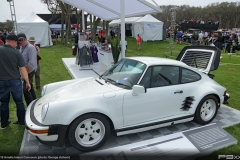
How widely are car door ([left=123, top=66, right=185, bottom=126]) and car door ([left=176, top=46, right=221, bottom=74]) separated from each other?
136 centimetres

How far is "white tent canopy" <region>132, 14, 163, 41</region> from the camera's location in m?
25.0

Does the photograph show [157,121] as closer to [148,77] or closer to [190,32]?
[148,77]

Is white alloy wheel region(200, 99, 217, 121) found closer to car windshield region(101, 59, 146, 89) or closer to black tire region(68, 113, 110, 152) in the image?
car windshield region(101, 59, 146, 89)

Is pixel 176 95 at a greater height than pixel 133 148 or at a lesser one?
greater

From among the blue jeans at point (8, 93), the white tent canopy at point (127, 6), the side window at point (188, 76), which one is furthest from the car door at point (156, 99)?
the white tent canopy at point (127, 6)

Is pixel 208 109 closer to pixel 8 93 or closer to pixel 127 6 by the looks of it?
pixel 8 93

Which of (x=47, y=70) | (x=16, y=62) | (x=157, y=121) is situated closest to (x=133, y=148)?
(x=157, y=121)

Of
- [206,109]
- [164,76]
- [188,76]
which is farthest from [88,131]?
[206,109]

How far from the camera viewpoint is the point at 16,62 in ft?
12.6

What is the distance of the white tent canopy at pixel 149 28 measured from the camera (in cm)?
2505

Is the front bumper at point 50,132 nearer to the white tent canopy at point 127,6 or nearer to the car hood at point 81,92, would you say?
the car hood at point 81,92

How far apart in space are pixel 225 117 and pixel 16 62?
180 inches

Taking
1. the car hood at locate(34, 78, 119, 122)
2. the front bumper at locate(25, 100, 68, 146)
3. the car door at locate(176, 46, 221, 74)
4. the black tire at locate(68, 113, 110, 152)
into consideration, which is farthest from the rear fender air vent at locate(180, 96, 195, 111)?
the front bumper at locate(25, 100, 68, 146)

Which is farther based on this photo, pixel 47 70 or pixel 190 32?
pixel 190 32
